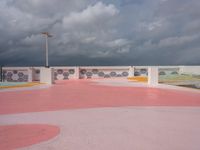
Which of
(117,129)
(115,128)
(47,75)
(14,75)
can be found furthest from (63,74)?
(117,129)

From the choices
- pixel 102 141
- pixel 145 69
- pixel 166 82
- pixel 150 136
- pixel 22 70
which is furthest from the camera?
pixel 145 69

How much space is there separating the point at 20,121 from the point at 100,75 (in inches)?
1320

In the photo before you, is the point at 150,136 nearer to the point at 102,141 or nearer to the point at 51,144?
the point at 102,141

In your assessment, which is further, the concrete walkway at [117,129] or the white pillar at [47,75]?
the white pillar at [47,75]

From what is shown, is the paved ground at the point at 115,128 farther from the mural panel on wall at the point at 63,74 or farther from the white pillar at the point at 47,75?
the mural panel on wall at the point at 63,74

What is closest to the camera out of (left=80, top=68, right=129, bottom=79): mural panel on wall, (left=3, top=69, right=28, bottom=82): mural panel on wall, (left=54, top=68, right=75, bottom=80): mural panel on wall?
(left=3, top=69, right=28, bottom=82): mural panel on wall

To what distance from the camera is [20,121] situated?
851 cm

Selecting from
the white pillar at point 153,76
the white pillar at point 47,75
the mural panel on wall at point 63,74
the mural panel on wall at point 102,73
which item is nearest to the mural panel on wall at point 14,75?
the mural panel on wall at point 63,74

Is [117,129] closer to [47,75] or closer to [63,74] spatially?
[47,75]

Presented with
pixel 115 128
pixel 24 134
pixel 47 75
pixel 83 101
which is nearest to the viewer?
pixel 24 134

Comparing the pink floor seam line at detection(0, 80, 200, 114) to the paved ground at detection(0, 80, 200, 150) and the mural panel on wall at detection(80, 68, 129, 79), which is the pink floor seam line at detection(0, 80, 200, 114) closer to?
the paved ground at detection(0, 80, 200, 150)

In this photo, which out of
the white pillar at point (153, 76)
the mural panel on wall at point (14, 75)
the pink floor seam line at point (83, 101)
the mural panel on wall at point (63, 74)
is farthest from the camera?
the mural panel on wall at point (63, 74)

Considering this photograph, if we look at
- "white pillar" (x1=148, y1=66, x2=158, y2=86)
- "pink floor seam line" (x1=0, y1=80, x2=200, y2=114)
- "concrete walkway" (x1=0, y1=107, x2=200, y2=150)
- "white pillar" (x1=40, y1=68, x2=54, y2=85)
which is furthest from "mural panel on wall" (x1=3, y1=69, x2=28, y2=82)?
"concrete walkway" (x1=0, y1=107, x2=200, y2=150)

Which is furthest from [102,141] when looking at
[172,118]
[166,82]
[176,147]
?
[166,82]
